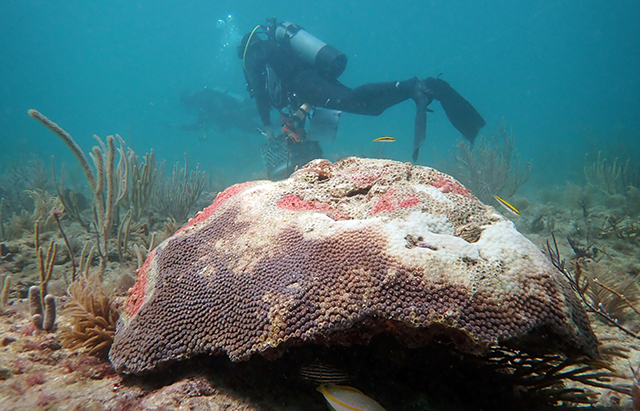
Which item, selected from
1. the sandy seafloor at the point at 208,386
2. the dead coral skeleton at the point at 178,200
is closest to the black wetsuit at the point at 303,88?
the dead coral skeleton at the point at 178,200

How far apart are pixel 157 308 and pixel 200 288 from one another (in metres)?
0.31

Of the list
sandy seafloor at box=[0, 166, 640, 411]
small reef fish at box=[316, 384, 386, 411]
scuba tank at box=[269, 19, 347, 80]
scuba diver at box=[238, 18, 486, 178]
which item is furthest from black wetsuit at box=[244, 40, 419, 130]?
small reef fish at box=[316, 384, 386, 411]

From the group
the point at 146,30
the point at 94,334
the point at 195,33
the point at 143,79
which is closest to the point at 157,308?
the point at 94,334

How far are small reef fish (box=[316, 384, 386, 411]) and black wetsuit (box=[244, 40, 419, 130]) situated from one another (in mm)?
7044

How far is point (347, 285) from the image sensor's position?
138cm

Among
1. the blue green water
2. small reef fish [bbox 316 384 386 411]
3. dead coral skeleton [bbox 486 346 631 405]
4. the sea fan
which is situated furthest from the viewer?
the blue green water

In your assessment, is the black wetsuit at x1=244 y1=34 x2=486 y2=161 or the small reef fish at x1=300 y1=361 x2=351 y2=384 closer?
the small reef fish at x1=300 y1=361 x2=351 y2=384

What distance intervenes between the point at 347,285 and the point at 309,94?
23.2ft

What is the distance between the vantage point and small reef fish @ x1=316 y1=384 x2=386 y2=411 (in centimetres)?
121

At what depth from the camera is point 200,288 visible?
1645 millimetres

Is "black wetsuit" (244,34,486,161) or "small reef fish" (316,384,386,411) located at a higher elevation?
"black wetsuit" (244,34,486,161)

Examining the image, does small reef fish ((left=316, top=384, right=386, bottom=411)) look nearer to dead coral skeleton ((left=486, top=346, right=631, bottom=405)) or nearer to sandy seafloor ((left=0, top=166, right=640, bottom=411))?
sandy seafloor ((left=0, top=166, right=640, bottom=411))

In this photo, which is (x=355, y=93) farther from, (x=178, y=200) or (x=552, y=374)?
(x=552, y=374)

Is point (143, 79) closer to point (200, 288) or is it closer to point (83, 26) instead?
point (83, 26)
